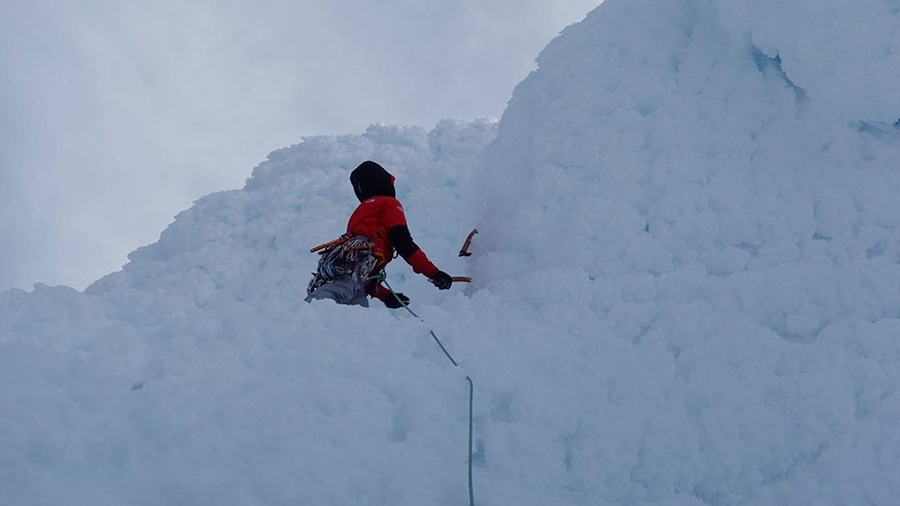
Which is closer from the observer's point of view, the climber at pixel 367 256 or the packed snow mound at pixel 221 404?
the packed snow mound at pixel 221 404

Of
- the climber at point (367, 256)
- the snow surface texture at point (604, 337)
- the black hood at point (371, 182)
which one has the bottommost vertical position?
the snow surface texture at point (604, 337)

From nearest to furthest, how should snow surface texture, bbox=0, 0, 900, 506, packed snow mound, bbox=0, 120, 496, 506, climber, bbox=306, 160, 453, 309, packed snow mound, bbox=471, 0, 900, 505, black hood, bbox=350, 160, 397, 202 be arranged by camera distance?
1. packed snow mound, bbox=0, 120, 496, 506
2. snow surface texture, bbox=0, 0, 900, 506
3. packed snow mound, bbox=471, 0, 900, 505
4. climber, bbox=306, 160, 453, 309
5. black hood, bbox=350, 160, 397, 202

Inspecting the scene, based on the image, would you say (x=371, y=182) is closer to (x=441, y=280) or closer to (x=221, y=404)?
(x=441, y=280)

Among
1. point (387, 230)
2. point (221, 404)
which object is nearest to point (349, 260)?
point (387, 230)

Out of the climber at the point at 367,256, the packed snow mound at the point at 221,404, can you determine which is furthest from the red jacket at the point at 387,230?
the packed snow mound at the point at 221,404

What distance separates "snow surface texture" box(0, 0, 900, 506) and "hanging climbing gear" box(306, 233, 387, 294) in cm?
63

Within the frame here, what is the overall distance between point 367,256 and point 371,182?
590 millimetres

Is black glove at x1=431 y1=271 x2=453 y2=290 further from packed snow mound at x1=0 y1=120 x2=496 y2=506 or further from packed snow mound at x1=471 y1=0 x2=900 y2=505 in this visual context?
packed snow mound at x1=0 y1=120 x2=496 y2=506

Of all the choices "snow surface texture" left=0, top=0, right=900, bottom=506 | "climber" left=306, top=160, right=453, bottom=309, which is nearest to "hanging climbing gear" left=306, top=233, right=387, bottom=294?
"climber" left=306, top=160, right=453, bottom=309

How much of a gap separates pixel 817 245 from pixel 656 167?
103 cm

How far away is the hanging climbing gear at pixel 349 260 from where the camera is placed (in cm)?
476

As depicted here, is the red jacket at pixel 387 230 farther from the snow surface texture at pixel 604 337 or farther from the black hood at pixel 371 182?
the snow surface texture at pixel 604 337

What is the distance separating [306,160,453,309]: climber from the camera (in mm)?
4746

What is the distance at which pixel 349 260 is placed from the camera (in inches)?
188
